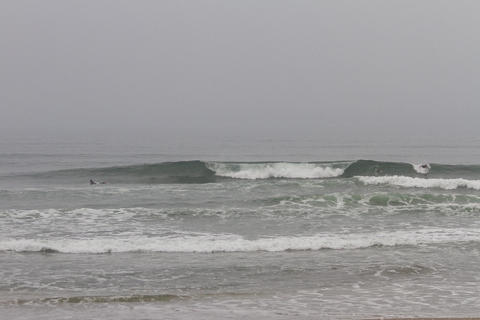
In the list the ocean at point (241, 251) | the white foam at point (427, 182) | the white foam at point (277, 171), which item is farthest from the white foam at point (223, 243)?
the white foam at point (277, 171)

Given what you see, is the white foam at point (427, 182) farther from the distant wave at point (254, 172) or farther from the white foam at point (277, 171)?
the white foam at point (277, 171)

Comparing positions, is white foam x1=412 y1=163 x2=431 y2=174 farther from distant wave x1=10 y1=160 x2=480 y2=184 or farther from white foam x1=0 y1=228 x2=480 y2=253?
white foam x1=0 y1=228 x2=480 y2=253

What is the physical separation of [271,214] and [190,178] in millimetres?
14195

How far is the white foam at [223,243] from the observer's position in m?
15.3

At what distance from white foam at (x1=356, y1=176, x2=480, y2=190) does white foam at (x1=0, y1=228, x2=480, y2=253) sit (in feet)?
38.6

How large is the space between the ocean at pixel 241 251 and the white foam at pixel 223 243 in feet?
0.13

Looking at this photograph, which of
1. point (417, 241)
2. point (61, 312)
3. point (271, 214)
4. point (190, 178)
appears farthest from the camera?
point (190, 178)

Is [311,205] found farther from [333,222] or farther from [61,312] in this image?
[61,312]

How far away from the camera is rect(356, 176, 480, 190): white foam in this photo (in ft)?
91.3

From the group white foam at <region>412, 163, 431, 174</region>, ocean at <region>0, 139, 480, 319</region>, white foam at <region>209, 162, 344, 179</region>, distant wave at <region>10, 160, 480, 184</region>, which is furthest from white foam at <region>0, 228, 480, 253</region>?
white foam at <region>412, 163, 431, 174</region>

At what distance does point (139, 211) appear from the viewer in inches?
829

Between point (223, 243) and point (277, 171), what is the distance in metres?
19.4

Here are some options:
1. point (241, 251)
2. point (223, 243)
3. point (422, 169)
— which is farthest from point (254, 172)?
point (241, 251)

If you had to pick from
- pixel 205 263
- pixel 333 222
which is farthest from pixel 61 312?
pixel 333 222
